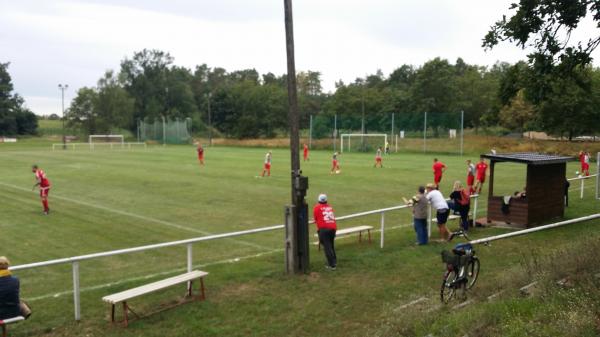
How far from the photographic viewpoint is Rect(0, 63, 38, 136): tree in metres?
104

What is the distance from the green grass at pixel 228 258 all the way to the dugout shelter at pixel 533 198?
99 cm

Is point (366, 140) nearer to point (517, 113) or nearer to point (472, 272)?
point (517, 113)

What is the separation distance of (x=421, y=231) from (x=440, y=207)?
73cm

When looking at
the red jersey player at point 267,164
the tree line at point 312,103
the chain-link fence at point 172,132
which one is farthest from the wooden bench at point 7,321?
the chain-link fence at point 172,132

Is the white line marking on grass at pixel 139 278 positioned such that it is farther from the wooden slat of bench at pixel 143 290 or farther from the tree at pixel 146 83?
the tree at pixel 146 83

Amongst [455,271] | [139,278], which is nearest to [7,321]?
[139,278]

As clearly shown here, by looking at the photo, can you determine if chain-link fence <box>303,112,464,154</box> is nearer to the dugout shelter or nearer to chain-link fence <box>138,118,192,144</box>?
chain-link fence <box>138,118,192,144</box>

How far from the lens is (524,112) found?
191ft

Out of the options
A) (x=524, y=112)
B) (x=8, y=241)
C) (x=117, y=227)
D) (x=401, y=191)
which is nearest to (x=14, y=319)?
(x=8, y=241)

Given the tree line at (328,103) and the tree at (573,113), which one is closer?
the tree at (573,113)

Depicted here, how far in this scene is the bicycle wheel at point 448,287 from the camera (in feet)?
23.9

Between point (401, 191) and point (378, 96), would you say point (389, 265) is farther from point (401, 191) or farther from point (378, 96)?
point (378, 96)

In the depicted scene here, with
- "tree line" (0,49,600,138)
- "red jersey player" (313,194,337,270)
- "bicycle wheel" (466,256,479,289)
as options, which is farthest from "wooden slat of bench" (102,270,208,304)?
"tree line" (0,49,600,138)

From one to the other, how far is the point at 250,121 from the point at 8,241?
7820cm
